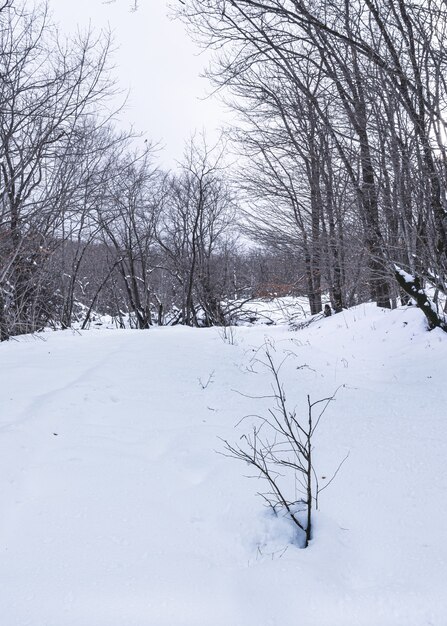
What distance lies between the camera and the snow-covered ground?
4.96ft

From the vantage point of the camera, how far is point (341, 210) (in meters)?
7.47

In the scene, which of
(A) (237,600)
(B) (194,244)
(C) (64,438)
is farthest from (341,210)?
(B) (194,244)

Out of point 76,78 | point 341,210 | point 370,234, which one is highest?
point 76,78

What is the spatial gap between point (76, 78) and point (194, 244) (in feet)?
25.0

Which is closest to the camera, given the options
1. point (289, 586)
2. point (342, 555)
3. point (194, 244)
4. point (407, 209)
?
point (289, 586)

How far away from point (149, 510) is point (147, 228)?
14.0m

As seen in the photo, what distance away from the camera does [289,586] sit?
160cm

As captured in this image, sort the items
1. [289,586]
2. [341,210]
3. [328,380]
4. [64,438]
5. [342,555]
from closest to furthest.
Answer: [289,586], [342,555], [64,438], [328,380], [341,210]

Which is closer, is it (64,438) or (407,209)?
(64,438)

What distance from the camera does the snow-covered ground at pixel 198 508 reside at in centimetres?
151

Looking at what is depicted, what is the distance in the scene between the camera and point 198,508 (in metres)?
2.07

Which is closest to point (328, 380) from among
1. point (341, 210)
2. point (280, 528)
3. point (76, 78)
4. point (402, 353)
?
point (402, 353)

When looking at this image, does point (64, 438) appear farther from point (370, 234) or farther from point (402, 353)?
point (370, 234)

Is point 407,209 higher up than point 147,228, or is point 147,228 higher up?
point 147,228
